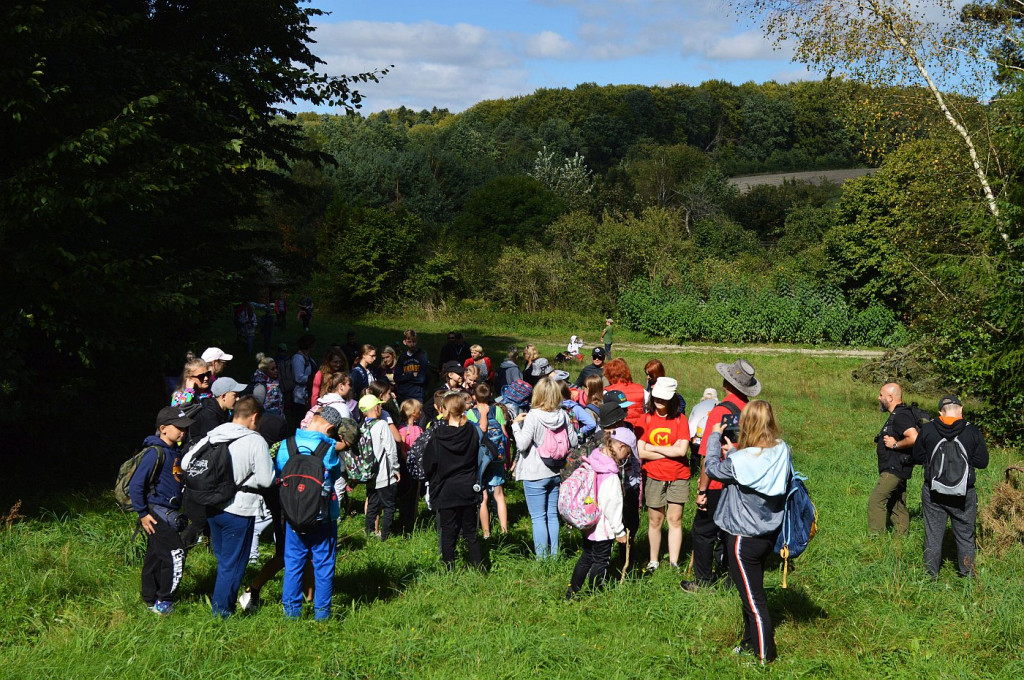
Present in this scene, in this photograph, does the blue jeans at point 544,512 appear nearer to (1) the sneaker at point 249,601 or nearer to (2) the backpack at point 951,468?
(1) the sneaker at point 249,601

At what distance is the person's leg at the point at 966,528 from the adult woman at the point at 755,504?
2813 millimetres

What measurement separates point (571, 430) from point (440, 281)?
2835 cm

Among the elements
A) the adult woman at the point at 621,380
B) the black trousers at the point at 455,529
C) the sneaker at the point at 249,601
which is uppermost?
the adult woman at the point at 621,380

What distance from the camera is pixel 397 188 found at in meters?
62.0

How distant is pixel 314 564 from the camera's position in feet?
19.5

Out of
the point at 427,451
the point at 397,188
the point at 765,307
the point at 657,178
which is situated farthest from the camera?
the point at 657,178

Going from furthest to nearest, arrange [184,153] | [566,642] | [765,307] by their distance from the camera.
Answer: [765,307], [184,153], [566,642]

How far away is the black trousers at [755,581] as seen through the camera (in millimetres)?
5402

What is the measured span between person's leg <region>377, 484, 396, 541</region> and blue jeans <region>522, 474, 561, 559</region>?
137cm

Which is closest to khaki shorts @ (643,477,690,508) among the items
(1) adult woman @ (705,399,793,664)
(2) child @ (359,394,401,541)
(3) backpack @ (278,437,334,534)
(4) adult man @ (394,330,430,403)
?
(1) adult woman @ (705,399,793,664)

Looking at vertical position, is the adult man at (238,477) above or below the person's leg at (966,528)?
above

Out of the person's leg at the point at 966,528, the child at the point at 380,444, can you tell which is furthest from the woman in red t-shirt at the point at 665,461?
the person's leg at the point at 966,528

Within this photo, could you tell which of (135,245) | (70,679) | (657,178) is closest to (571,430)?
(70,679)

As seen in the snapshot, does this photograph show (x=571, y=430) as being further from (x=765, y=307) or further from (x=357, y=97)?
(x=765, y=307)
